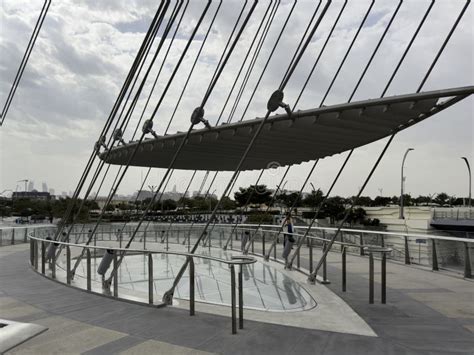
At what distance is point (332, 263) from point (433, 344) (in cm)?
593

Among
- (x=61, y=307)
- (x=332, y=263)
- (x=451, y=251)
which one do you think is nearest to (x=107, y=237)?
(x=332, y=263)

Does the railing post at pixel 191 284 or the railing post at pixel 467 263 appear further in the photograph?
the railing post at pixel 467 263

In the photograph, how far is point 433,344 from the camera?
442 cm

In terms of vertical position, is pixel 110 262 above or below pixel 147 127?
below

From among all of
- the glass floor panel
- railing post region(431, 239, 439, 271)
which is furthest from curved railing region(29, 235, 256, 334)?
railing post region(431, 239, 439, 271)

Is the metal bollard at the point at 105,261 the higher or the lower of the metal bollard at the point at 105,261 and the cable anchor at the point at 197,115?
the lower

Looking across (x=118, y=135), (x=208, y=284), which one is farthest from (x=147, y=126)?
(x=208, y=284)

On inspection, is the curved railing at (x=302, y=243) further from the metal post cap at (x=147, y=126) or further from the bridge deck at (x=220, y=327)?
the metal post cap at (x=147, y=126)

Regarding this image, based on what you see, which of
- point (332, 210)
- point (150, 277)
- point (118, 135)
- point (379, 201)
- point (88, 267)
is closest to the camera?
point (150, 277)

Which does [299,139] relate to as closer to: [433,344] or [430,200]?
[433,344]

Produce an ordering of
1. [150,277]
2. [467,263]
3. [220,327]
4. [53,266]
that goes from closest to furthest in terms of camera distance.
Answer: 1. [220,327]
2. [150,277]
3. [467,263]
4. [53,266]

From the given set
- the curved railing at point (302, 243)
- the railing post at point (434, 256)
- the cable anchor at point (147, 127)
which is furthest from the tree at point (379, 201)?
the cable anchor at point (147, 127)

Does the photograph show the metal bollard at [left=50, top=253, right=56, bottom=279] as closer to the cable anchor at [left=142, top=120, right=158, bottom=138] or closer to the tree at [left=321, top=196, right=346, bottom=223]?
the cable anchor at [left=142, top=120, right=158, bottom=138]

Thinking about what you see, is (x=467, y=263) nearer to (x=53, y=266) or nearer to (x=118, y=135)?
(x=53, y=266)
